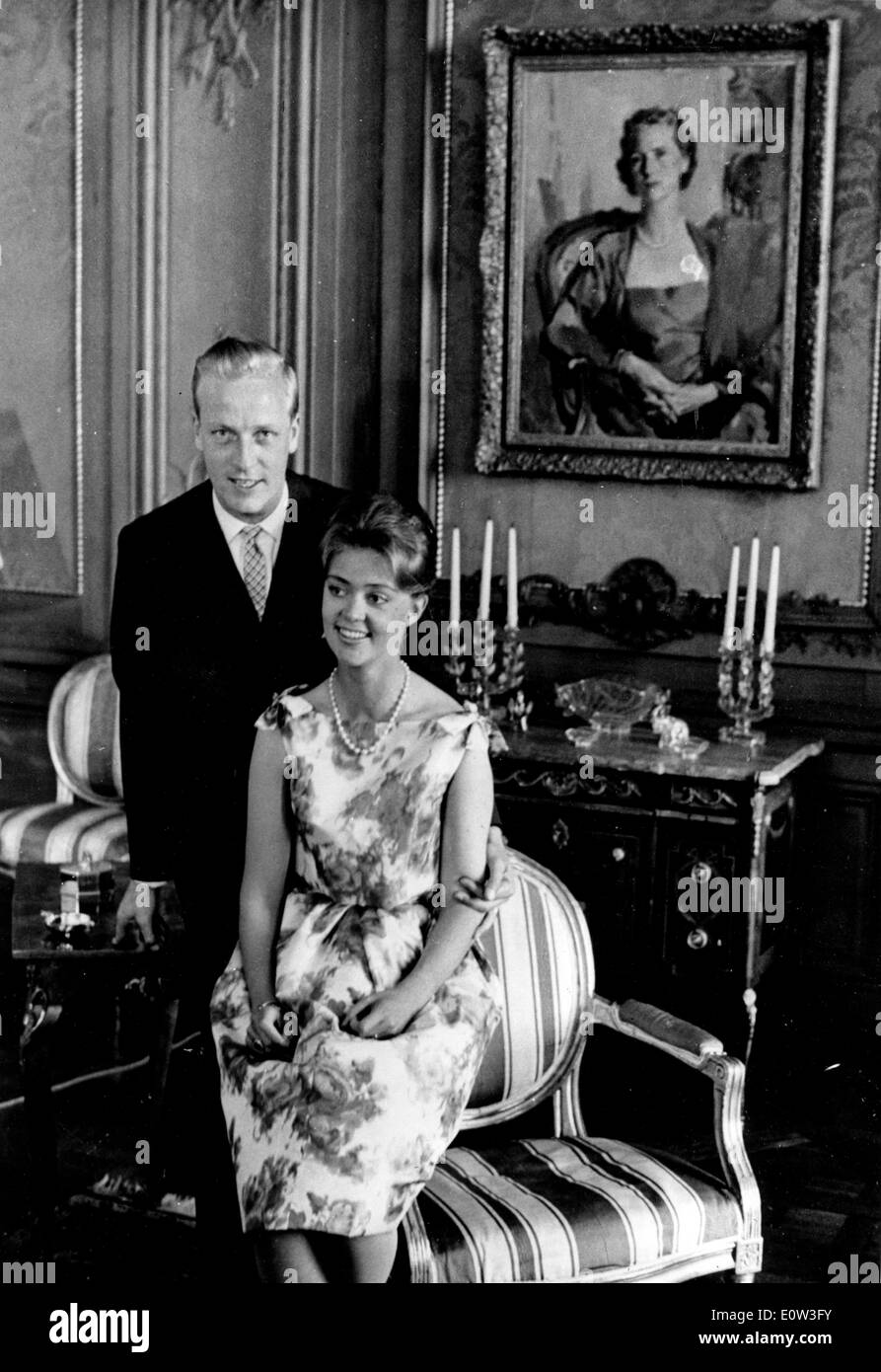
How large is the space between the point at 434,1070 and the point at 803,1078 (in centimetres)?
189

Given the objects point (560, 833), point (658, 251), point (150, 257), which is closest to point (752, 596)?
point (560, 833)

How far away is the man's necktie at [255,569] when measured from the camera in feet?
9.24

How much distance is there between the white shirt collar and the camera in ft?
9.18

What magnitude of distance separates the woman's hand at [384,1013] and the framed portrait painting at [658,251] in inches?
85.3

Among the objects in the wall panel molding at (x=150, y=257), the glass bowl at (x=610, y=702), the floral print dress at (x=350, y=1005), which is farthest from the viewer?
the wall panel molding at (x=150, y=257)

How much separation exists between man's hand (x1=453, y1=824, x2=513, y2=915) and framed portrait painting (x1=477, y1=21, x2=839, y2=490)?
6.27ft

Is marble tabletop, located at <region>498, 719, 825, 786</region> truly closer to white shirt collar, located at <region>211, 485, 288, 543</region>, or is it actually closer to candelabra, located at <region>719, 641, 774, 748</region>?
candelabra, located at <region>719, 641, 774, 748</region>

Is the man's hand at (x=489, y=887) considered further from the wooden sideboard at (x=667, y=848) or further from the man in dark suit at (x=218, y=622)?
the wooden sideboard at (x=667, y=848)

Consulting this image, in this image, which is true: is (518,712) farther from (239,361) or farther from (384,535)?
(384,535)

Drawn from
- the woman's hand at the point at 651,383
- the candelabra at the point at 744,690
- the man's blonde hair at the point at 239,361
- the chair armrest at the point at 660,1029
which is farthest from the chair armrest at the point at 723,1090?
the woman's hand at the point at 651,383

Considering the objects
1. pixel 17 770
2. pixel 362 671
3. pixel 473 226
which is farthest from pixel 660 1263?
pixel 17 770

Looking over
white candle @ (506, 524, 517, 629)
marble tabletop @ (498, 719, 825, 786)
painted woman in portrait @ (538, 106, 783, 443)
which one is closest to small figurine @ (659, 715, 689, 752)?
marble tabletop @ (498, 719, 825, 786)

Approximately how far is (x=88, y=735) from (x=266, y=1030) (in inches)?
95.4

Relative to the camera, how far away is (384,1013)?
2.35 meters
